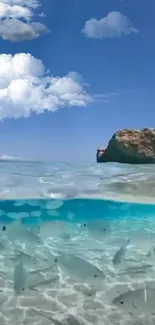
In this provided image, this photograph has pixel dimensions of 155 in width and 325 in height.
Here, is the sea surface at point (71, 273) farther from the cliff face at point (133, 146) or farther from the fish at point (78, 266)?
the cliff face at point (133, 146)

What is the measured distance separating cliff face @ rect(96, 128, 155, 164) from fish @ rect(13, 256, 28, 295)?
4204 cm

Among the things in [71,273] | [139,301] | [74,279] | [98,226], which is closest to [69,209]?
[98,226]

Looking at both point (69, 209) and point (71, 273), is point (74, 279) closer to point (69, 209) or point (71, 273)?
point (71, 273)

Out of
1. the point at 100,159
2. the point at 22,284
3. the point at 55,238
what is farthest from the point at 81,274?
the point at 100,159

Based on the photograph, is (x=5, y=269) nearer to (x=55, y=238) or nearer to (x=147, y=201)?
(x=55, y=238)

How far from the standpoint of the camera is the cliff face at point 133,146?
4700 centimetres

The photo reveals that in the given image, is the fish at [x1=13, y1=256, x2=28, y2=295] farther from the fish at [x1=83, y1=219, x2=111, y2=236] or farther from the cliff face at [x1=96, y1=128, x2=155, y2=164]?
the cliff face at [x1=96, y1=128, x2=155, y2=164]

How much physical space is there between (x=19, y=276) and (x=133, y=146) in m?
43.7

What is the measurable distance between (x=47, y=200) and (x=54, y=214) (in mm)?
5371

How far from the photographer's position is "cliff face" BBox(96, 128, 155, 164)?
4700cm

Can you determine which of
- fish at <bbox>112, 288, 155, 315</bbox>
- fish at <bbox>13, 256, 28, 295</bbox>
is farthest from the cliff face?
fish at <bbox>112, 288, 155, 315</bbox>

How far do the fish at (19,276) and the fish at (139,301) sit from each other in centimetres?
161

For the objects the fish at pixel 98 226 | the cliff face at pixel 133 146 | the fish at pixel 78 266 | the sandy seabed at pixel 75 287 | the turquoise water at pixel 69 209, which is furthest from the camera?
the cliff face at pixel 133 146

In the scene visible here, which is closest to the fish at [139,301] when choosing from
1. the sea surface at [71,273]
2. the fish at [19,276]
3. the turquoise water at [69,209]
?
the sea surface at [71,273]
